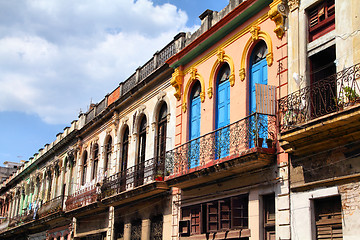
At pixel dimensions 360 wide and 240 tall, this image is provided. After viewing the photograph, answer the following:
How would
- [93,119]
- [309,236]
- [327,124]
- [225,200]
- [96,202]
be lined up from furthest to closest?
[93,119], [96,202], [225,200], [309,236], [327,124]

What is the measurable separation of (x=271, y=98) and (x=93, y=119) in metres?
13.7

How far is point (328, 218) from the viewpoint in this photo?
10.2 meters

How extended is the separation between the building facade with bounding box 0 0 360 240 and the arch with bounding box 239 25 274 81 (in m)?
0.03

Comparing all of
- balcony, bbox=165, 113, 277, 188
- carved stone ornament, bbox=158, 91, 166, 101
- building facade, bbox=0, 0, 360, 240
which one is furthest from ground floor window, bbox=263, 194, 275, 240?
carved stone ornament, bbox=158, 91, 166, 101

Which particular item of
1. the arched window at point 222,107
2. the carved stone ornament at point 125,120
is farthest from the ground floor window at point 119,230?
the arched window at point 222,107

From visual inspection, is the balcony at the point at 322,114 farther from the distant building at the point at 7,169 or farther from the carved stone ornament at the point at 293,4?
the distant building at the point at 7,169

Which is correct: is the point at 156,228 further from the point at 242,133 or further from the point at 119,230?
the point at 242,133

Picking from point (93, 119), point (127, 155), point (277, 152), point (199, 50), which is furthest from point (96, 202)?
point (277, 152)

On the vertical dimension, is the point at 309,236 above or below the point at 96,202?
below

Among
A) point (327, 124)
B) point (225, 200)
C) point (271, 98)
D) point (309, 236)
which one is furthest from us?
point (225, 200)

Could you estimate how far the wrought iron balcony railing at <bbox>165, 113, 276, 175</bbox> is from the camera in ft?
39.2

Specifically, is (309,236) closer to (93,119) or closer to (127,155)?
(127,155)

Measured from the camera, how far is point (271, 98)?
472 inches

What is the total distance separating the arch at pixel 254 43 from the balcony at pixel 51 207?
15.7 meters
